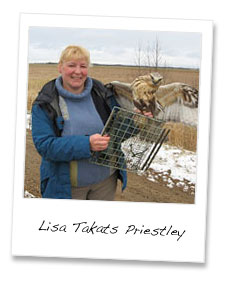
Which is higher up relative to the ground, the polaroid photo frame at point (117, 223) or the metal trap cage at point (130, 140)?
the metal trap cage at point (130, 140)

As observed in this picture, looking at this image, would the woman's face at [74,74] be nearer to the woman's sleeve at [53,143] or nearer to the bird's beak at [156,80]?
the woman's sleeve at [53,143]

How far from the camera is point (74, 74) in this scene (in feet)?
5.65

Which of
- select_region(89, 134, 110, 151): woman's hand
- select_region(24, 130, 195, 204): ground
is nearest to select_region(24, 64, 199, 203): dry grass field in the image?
select_region(24, 130, 195, 204): ground

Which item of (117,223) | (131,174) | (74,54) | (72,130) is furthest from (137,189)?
(74,54)

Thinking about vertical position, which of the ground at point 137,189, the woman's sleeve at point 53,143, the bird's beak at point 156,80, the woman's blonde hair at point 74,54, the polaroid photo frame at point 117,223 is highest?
the woman's blonde hair at point 74,54

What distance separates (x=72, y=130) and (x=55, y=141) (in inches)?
3.4

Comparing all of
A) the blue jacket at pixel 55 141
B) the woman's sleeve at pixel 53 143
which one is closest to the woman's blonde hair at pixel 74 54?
the blue jacket at pixel 55 141

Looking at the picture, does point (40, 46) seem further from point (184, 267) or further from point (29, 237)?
point (184, 267)

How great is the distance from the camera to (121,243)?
1791 millimetres

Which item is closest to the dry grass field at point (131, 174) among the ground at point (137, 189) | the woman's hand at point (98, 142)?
the ground at point (137, 189)

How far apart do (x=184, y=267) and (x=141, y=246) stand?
0.71 feet

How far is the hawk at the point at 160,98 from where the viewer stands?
5.80ft

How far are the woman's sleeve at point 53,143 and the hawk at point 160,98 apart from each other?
265 millimetres
